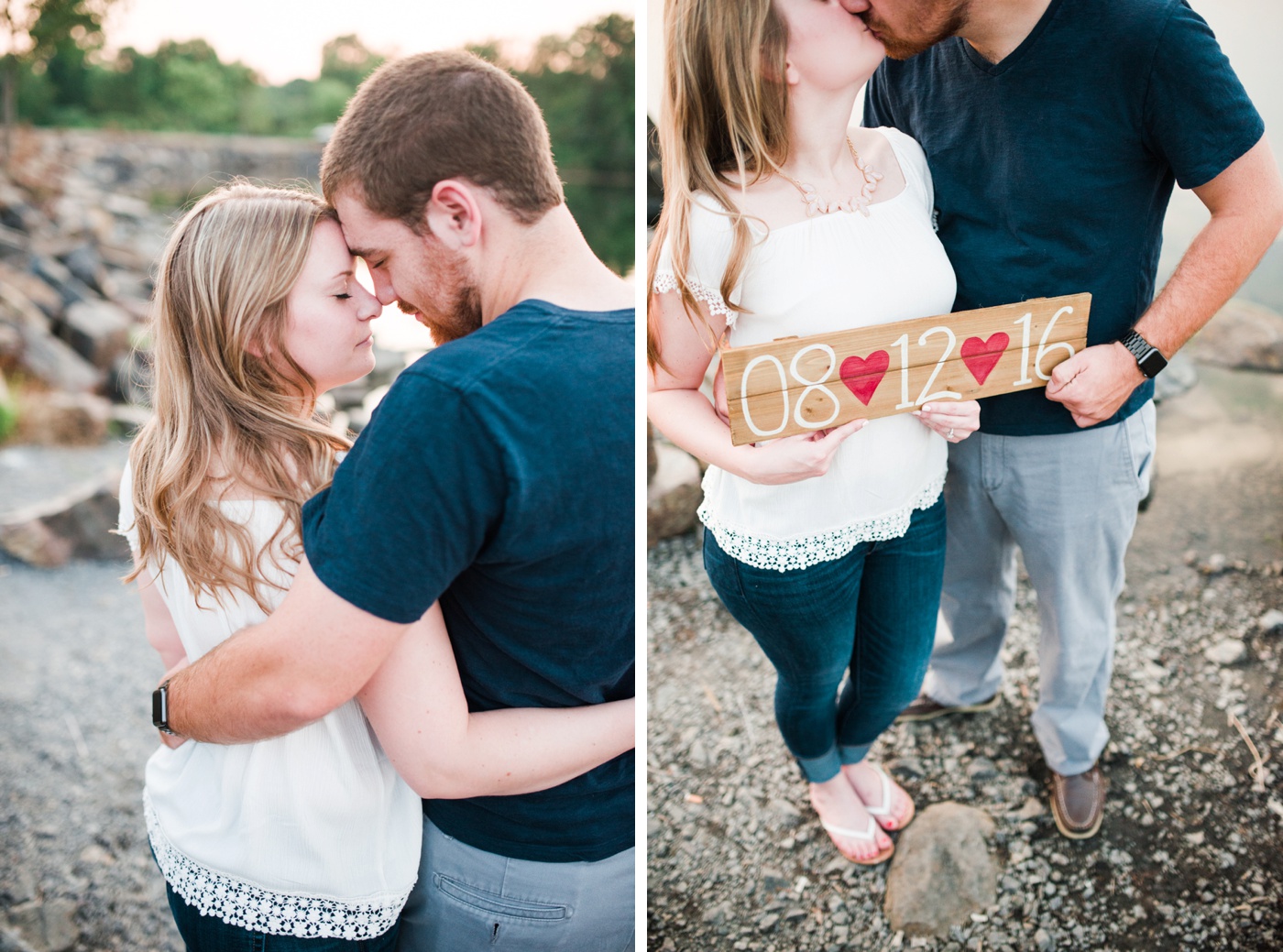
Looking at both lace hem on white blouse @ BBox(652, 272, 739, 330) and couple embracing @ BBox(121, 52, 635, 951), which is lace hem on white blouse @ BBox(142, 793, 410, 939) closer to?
couple embracing @ BBox(121, 52, 635, 951)

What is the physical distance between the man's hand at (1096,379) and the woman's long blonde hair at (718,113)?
0.60 m

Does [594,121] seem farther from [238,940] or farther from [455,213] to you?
[238,940]

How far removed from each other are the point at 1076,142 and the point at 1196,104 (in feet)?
0.56

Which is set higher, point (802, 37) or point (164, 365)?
point (802, 37)

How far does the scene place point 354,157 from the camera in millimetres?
1054

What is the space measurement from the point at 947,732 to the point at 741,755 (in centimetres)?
58

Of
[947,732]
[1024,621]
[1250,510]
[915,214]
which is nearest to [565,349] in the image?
[915,214]

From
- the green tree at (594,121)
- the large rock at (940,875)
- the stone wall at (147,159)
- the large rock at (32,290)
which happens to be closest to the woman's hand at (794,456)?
the large rock at (940,875)

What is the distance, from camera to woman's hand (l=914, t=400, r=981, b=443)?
1401 millimetres

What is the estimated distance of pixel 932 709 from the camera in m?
2.43

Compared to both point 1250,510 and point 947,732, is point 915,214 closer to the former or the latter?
point 947,732

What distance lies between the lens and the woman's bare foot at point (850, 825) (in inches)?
80.4

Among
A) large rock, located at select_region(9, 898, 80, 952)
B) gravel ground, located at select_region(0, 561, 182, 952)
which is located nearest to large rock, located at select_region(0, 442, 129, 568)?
gravel ground, located at select_region(0, 561, 182, 952)

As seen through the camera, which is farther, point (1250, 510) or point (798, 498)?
point (1250, 510)
